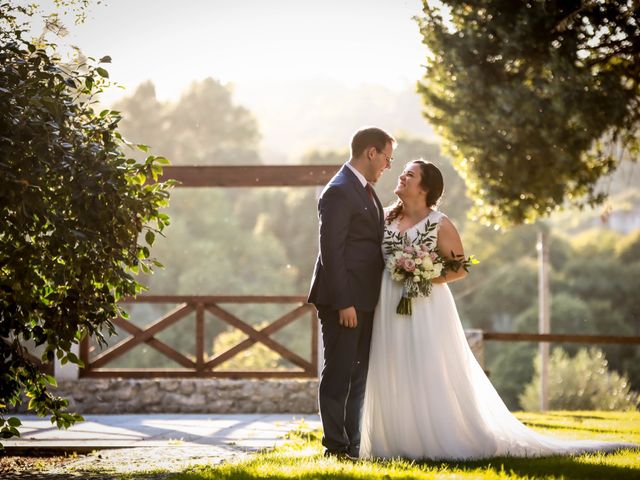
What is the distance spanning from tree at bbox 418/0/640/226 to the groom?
22.2 feet

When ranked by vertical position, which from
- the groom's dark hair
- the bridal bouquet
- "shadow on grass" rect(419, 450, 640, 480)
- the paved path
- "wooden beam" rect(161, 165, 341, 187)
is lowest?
the paved path

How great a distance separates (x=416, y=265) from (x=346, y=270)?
0.47m

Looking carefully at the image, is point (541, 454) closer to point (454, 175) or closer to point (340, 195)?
point (340, 195)

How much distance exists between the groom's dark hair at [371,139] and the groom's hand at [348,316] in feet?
3.45

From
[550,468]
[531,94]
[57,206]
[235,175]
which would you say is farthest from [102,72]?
[531,94]

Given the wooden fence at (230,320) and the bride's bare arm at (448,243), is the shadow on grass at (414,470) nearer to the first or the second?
the bride's bare arm at (448,243)

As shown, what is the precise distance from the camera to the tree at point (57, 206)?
5234 millimetres

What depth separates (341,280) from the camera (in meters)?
5.71

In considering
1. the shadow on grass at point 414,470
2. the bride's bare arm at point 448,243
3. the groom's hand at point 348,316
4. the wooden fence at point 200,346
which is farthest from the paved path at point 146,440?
the bride's bare arm at point 448,243

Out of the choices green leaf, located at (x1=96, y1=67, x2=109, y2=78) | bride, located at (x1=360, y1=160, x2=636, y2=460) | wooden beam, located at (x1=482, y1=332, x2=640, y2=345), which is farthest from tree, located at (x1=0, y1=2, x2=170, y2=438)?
wooden beam, located at (x1=482, y1=332, x2=640, y2=345)

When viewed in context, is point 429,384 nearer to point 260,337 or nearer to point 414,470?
point 414,470

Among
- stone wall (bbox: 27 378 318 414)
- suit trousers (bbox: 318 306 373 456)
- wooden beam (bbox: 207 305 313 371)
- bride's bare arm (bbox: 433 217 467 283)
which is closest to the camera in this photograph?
suit trousers (bbox: 318 306 373 456)

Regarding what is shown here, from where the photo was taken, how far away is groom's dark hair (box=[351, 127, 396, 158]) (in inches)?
233

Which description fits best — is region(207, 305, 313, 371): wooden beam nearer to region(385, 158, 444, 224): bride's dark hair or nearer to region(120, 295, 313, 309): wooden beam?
region(120, 295, 313, 309): wooden beam
